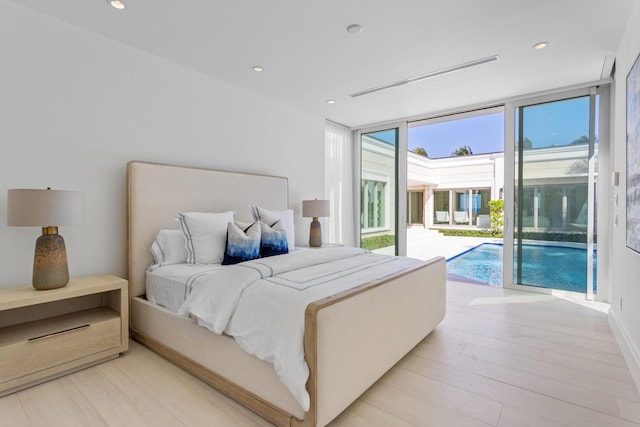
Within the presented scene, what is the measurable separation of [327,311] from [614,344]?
8.64 ft

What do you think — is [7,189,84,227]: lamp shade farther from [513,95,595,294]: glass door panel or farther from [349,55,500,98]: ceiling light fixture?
[513,95,595,294]: glass door panel

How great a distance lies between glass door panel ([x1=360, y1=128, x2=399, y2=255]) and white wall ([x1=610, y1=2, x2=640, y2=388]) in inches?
109

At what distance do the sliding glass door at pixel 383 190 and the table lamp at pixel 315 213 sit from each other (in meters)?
1.49

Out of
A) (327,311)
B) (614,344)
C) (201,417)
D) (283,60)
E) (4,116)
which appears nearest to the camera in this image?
(327,311)

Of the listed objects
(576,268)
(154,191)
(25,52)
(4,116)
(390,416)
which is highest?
(25,52)

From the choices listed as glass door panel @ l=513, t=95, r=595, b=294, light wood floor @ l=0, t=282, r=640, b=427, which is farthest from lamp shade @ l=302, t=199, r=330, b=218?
glass door panel @ l=513, t=95, r=595, b=294

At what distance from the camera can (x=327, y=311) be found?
149cm

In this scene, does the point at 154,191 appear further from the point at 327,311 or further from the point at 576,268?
the point at 576,268

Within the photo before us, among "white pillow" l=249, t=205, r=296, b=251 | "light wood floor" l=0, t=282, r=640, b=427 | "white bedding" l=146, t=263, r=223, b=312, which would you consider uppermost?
"white pillow" l=249, t=205, r=296, b=251

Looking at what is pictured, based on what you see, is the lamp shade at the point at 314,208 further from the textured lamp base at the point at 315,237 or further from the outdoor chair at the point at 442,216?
the outdoor chair at the point at 442,216

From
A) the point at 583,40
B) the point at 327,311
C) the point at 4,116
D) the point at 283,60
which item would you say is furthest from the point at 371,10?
the point at 4,116

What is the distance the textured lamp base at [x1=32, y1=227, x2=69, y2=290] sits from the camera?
80.1 inches

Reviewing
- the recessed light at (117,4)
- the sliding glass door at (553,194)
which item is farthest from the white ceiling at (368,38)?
the sliding glass door at (553,194)

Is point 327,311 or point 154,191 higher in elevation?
point 154,191
